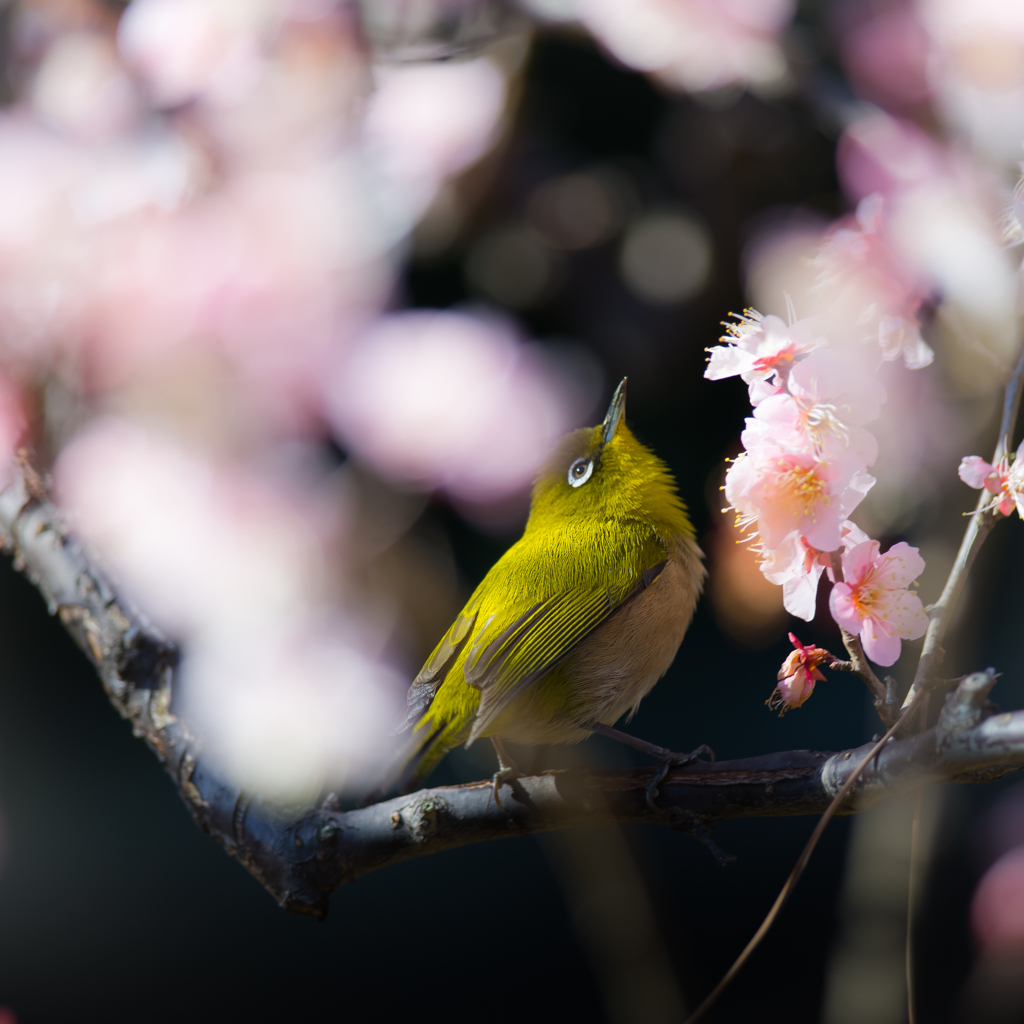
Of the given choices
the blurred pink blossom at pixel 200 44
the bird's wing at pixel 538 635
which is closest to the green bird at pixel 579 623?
the bird's wing at pixel 538 635

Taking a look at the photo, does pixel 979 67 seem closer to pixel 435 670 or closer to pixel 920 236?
pixel 920 236

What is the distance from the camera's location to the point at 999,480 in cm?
33

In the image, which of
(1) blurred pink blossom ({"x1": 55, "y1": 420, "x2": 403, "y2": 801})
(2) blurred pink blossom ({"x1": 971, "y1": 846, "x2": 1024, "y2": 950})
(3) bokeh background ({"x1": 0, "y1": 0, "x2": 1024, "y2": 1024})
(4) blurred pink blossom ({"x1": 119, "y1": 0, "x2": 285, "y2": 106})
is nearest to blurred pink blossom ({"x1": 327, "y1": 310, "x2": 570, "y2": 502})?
(3) bokeh background ({"x1": 0, "y1": 0, "x2": 1024, "y2": 1024})

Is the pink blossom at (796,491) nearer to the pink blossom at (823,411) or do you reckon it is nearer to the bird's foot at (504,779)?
the pink blossom at (823,411)

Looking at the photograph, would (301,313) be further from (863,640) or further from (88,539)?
(863,640)

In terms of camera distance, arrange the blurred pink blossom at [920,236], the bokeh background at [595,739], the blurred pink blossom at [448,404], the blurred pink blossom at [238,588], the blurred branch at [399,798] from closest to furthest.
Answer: the blurred branch at [399,798]
the blurred pink blossom at [920,236]
the bokeh background at [595,739]
the blurred pink blossom at [238,588]
the blurred pink blossom at [448,404]

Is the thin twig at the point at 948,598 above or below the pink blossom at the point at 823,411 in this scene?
below

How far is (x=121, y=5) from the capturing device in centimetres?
111

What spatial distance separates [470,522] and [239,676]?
312 mm

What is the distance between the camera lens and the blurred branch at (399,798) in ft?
1.03

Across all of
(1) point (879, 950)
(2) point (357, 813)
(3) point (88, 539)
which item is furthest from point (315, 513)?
(1) point (879, 950)

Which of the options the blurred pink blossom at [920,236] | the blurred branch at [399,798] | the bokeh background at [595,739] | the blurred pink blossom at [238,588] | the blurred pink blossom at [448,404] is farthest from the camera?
the blurred pink blossom at [448,404]

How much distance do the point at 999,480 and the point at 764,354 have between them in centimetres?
11

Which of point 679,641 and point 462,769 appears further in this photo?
point 462,769
